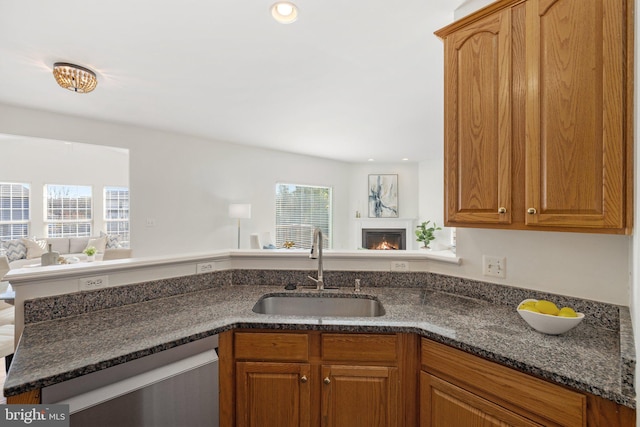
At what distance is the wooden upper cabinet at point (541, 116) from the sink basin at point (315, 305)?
68 cm

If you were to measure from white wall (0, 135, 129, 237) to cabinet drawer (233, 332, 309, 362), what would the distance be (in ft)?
19.6

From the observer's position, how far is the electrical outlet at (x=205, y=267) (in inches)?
73.6

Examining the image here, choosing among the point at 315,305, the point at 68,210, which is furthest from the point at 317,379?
the point at 68,210

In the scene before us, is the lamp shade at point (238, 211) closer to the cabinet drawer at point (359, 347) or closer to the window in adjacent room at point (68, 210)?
the window in adjacent room at point (68, 210)

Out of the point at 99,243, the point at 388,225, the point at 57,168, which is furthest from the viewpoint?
the point at 388,225

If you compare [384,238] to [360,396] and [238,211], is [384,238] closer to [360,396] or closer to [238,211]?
[238,211]

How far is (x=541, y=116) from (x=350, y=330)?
1.14m

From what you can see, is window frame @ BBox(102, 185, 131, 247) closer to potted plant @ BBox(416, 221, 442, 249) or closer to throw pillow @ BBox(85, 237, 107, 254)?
throw pillow @ BBox(85, 237, 107, 254)

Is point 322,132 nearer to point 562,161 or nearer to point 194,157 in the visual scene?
point 194,157

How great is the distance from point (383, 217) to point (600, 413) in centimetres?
659

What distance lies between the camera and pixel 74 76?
2.51 metres

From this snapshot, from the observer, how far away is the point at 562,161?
1176mm

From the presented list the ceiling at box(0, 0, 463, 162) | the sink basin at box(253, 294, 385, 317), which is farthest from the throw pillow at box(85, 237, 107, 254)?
the sink basin at box(253, 294, 385, 317)

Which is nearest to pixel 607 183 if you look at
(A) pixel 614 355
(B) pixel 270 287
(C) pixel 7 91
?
(A) pixel 614 355
